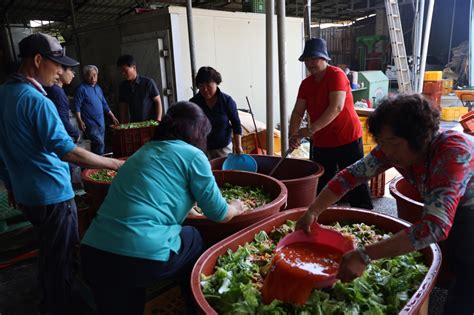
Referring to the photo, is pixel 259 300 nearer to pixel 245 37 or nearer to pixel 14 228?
pixel 14 228

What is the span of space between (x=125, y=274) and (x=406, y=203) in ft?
5.82

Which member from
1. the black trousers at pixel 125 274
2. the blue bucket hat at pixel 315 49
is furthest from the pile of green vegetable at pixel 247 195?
the blue bucket hat at pixel 315 49

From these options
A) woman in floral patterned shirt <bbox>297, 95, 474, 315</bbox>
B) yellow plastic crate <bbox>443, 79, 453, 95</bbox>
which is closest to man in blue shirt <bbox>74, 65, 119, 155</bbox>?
woman in floral patterned shirt <bbox>297, 95, 474, 315</bbox>

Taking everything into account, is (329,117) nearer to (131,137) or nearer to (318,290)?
(318,290)

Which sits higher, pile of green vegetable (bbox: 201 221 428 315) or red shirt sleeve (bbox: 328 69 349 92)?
red shirt sleeve (bbox: 328 69 349 92)

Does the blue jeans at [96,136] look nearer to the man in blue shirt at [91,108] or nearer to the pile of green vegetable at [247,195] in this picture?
the man in blue shirt at [91,108]

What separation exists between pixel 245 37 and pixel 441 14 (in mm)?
13016

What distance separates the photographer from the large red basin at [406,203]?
7.40 ft

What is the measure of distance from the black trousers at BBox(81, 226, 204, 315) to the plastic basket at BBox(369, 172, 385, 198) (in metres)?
2.97

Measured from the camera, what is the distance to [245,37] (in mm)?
7410

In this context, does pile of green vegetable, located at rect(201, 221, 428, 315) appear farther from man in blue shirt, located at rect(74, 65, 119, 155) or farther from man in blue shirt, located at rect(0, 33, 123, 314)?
man in blue shirt, located at rect(74, 65, 119, 155)

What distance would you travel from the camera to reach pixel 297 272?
1.54m

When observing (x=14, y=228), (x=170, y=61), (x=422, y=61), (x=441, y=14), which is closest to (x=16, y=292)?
(x=14, y=228)

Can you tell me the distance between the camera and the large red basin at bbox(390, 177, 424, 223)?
2.26 metres
